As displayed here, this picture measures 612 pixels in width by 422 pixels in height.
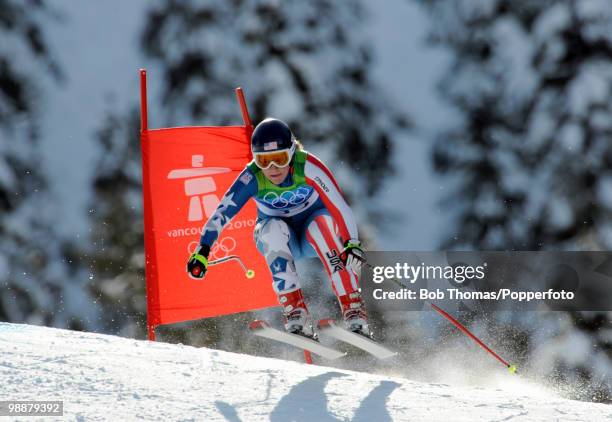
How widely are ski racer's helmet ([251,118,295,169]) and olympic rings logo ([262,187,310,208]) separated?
0.62ft

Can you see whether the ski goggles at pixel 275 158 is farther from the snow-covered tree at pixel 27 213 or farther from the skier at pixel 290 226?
the snow-covered tree at pixel 27 213

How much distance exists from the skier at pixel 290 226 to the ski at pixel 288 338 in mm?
66

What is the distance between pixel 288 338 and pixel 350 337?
1.10ft

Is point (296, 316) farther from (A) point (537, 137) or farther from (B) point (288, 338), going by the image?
(A) point (537, 137)

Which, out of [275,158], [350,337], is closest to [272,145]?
[275,158]

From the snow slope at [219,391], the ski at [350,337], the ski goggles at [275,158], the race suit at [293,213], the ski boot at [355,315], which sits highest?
the ski goggles at [275,158]

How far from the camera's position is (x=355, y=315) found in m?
5.33

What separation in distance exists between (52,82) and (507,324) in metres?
9.15

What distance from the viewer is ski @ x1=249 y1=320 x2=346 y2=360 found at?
5051 millimetres

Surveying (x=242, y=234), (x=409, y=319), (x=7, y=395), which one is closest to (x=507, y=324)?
(x=409, y=319)

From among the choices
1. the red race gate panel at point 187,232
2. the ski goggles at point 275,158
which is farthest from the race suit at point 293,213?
the red race gate panel at point 187,232

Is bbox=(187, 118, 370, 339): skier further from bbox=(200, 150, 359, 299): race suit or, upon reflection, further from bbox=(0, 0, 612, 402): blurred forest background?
bbox=(0, 0, 612, 402): blurred forest background

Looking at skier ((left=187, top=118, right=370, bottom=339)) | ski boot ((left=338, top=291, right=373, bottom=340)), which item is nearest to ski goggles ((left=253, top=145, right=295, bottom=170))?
skier ((left=187, top=118, right=370, bottom=339))

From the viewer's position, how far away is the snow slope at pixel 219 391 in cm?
421
